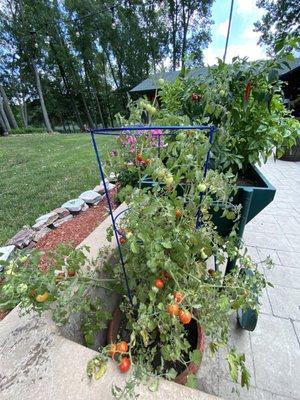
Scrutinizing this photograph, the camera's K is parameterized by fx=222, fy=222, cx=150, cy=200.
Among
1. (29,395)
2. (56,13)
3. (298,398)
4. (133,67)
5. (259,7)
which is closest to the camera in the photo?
(29,395)

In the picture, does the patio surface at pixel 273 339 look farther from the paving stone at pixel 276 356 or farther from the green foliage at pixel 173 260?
the green foliage at pixel 173 260

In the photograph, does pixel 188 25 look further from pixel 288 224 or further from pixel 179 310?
pixel 179 310

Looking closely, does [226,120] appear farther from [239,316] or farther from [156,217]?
[239,316]

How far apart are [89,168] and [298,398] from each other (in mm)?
4148

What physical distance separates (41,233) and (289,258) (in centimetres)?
232

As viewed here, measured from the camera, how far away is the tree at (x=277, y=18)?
42.6 feet

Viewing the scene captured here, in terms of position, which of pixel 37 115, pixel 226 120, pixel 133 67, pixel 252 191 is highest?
pixel 133 67

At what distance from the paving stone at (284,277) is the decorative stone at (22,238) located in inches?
82.0

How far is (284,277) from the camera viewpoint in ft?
5.77

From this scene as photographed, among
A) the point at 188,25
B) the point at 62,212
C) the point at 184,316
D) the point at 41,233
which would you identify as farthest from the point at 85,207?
the point at 188,25

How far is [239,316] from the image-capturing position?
4.27 ft

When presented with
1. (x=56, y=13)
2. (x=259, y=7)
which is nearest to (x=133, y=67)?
(x=56, y=13)

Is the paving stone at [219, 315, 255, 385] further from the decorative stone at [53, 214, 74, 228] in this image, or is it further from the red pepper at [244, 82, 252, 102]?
the decorative stone at [53, 214, 74, 228]

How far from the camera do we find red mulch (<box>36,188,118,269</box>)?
2.01 metres
